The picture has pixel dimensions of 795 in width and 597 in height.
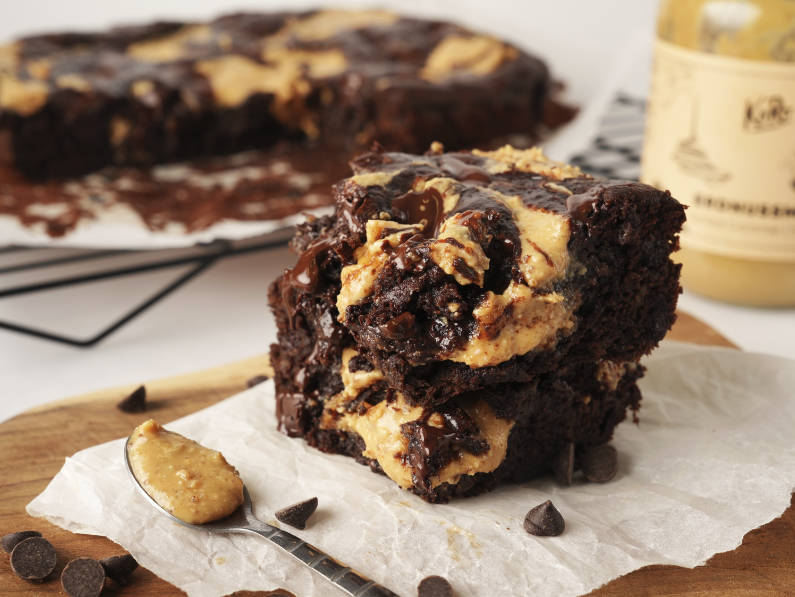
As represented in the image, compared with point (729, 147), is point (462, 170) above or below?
above

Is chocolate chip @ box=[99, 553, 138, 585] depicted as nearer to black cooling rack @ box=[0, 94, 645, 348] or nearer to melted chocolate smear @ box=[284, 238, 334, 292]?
melted chocolate smear @ box=[284, 238, 334, 292]

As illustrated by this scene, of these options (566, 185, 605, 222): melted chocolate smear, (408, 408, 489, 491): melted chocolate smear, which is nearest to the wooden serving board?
(408, 408, 489, 491): melted chocolate smear

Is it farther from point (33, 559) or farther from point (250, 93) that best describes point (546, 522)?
point (250, 93)

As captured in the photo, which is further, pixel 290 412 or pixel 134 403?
pixel 134 403

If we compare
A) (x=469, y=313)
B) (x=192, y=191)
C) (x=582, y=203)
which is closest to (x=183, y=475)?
(x=469, y=313)

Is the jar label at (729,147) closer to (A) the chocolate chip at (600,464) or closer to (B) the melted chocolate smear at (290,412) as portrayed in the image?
(A) the chocolate chip at (600,464)

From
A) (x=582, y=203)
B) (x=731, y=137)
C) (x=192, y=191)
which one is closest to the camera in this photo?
(x=582, y=203)

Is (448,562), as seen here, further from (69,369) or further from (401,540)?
(69,369)
